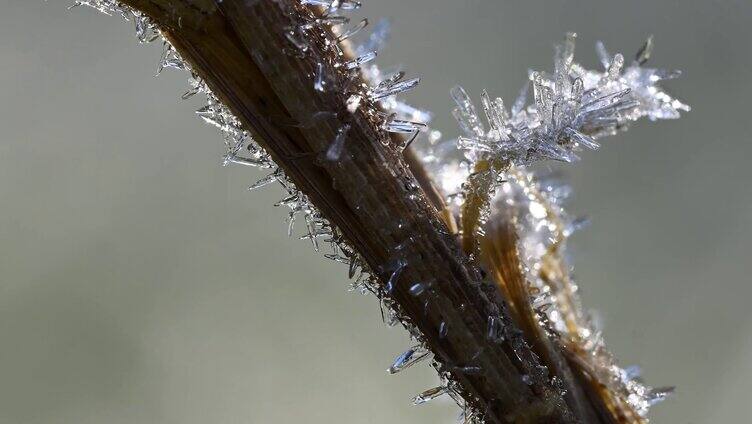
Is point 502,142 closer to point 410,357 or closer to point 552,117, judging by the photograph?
point 552,117

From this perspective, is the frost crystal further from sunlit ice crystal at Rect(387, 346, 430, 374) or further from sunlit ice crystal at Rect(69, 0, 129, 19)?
sunlit ice crystal at Rect(69, 0, 129, 19)

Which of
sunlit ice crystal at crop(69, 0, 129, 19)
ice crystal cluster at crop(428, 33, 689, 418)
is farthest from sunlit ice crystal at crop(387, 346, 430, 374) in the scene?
sunlit ice crystal at crop(69, 0, 129, 19)

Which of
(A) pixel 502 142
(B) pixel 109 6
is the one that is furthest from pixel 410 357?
(B) pixel 109 6

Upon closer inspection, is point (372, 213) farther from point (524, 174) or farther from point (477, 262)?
point (524, 174)

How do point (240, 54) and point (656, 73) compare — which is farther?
point (656, 73)

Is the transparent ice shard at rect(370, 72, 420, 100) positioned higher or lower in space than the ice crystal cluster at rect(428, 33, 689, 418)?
higher

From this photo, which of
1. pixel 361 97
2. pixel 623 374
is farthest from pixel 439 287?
pixel 623 374

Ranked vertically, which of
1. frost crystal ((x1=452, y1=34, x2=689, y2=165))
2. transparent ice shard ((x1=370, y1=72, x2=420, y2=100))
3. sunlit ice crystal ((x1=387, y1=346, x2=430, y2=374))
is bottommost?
sunlit ice crystal ((x1=387, y1=346, x2=430, y2=374))

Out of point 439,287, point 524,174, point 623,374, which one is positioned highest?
point 524,174
